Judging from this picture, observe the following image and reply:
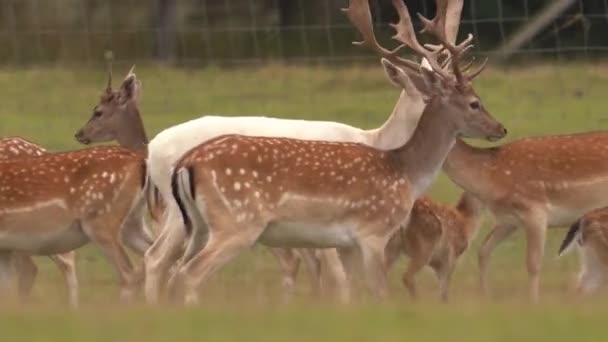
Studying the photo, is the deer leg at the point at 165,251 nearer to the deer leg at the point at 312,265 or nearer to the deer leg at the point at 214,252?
the deer leg at the point at 214,252

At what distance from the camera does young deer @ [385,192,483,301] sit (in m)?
11.8

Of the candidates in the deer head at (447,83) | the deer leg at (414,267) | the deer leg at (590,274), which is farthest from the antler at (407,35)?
the deer leg at (590,274)

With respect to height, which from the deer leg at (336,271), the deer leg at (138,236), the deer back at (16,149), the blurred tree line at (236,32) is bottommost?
the blurred tree line at (236,32)

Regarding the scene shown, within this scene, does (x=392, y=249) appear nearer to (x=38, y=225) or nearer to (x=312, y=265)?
(x=312, y=265)

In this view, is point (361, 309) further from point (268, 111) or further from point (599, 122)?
point (268, 111)

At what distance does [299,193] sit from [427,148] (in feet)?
3.37

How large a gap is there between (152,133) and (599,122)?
155 inches

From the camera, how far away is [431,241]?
1184cm

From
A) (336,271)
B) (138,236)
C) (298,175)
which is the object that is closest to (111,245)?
(138,236)

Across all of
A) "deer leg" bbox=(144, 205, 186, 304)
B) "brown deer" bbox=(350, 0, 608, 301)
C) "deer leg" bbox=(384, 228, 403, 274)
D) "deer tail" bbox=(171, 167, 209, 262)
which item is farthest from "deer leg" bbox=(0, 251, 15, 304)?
"brown deer" bbox=(350, 0, 608, 301)

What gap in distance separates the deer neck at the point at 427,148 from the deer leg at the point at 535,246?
3.14 feet

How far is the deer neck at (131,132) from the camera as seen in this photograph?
1271 cm

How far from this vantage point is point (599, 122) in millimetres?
18922

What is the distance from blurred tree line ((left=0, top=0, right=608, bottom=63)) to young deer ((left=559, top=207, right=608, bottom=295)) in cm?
1115
